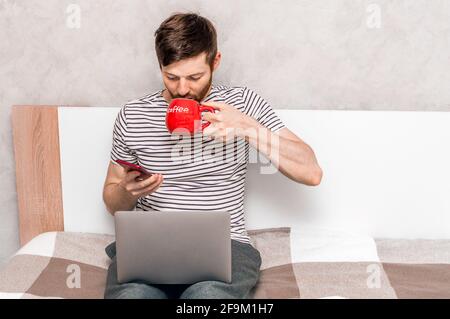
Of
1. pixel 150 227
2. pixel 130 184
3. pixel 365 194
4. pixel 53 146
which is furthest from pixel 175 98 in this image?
pixel 365 194

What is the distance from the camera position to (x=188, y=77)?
5.45 ft

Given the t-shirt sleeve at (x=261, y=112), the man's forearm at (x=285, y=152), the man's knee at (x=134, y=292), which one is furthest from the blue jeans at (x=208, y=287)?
the t-shirt sleeve at (x=261, y=112)

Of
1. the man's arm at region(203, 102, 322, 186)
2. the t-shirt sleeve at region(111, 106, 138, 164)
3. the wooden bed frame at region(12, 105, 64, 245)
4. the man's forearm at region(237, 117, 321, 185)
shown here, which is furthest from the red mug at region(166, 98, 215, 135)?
the wooden bed frame at region(12, 105, 64, 245)

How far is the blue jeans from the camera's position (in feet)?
4.58

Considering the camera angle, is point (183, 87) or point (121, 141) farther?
point (121, 141)

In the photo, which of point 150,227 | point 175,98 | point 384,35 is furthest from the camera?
point 384,35

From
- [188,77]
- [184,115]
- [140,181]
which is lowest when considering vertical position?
[140,181]

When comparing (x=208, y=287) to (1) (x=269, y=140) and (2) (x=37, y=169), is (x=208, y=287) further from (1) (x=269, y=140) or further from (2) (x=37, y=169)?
(2) (x=37, y=169)

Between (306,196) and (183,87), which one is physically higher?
(183,87)

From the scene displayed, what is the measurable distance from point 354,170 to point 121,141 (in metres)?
0.72

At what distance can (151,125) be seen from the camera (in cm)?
176

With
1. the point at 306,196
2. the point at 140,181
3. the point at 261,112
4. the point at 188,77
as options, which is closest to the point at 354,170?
the point at 306,196
